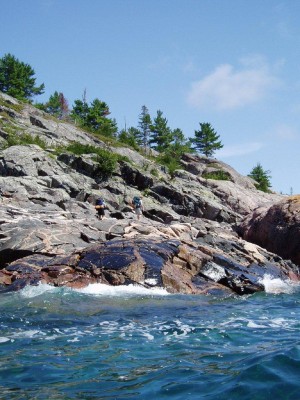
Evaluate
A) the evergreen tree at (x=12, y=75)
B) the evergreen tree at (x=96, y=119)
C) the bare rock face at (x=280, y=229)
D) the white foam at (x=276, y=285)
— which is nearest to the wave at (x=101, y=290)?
the white foam at (x=276, y=285)

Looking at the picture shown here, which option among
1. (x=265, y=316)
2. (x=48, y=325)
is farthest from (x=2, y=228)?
(x=265, y=316)

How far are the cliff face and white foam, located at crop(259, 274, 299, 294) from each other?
1.50 feet

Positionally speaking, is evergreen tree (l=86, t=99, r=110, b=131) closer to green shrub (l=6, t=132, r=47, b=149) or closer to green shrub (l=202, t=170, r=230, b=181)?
green shrub (l=202, t=170, r=230, b=181)

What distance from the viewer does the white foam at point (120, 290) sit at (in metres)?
13.6

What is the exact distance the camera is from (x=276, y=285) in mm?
17766

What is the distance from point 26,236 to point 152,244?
5.88 m

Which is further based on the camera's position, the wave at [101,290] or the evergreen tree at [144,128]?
the evergreen tree at [144,128]

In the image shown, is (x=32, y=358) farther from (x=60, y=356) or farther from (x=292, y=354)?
(x=292, y=354)

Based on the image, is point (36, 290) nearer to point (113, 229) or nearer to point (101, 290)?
point (101, 290)

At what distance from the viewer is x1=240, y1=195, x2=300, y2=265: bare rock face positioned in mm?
24781

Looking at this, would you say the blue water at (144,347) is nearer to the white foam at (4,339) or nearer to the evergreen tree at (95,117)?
the white foam at (4,339)

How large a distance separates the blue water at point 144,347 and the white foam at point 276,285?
304 cm

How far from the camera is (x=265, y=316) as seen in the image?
1088 centimetres

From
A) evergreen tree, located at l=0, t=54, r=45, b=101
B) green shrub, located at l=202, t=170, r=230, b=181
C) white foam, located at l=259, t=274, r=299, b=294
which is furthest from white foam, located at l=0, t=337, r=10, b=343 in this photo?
evergreen tree, located at l=0, t=54, r=45, b=101
